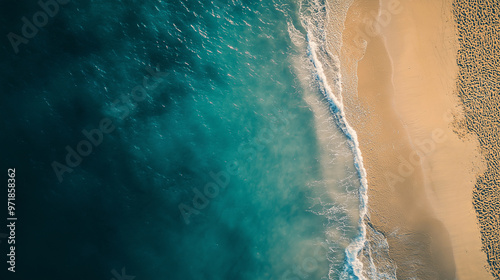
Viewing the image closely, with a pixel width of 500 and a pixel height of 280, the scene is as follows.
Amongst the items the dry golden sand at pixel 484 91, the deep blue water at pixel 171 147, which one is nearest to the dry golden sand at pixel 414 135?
the dry golden sand at pixel 484 91

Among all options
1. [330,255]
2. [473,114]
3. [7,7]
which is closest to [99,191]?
[7,7]

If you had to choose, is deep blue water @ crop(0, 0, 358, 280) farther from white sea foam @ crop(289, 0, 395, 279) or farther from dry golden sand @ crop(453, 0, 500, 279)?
dry golden sand @ crop(453, 0, 500, 279)

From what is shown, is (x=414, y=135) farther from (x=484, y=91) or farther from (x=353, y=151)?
(x=484, y=91)

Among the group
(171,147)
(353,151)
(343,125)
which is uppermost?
(171,147)

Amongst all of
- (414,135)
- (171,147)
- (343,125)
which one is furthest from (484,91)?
(171,147)

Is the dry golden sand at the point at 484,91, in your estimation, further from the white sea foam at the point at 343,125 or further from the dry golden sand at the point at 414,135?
the white sea foam at the point at 343,125

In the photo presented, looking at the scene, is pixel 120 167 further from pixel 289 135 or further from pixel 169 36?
pixel 289 135
